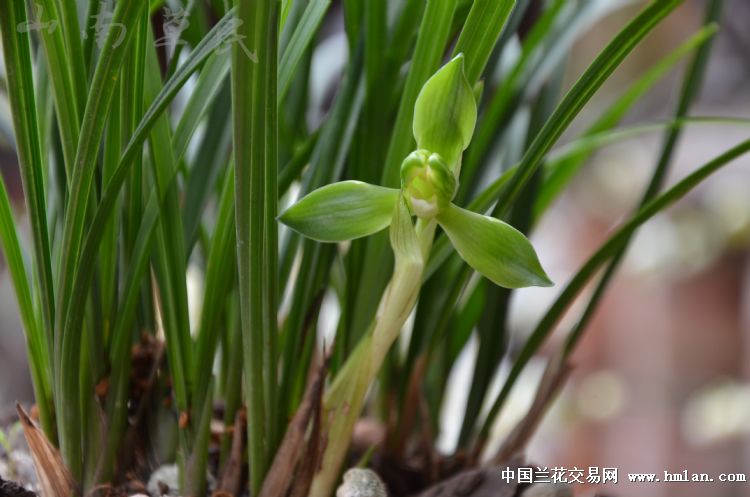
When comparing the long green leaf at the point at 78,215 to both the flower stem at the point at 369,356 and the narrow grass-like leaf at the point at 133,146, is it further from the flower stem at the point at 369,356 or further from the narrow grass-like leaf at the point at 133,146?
the flower stem at the point at 369,356

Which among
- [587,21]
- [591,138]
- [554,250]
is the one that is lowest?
[591,138]

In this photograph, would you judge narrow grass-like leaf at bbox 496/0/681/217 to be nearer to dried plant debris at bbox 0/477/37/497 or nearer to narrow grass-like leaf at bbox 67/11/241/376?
narrow grass-like leaf at bbox 67/11/241/376

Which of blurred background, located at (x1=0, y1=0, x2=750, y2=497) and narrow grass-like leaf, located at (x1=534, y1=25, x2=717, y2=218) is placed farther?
blurred background, located at (x1=0, y1=0, x2=750, y2=497)

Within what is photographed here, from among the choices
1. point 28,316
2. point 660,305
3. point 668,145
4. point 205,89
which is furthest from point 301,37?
point 660,305

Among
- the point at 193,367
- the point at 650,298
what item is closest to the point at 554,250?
the point at 650,298

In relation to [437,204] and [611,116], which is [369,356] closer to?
[437,204]

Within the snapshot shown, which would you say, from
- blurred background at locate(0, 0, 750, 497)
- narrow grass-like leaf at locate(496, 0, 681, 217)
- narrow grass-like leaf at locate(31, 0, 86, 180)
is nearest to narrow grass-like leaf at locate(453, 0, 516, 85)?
narrow grass-like leaf at locate(496, 0, 681, 217)

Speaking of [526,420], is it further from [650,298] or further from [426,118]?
[650,298]
